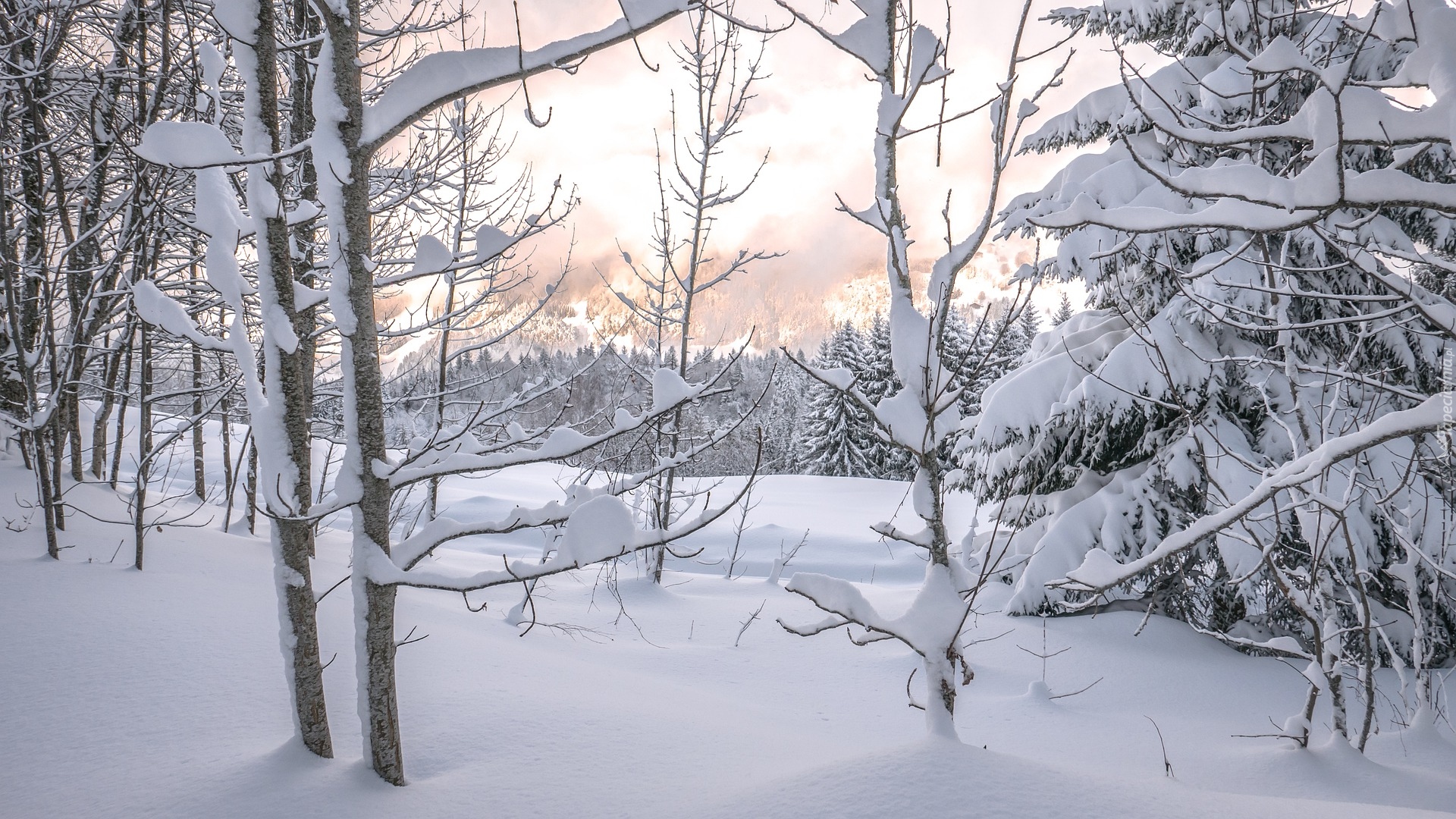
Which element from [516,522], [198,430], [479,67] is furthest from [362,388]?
[198,430]

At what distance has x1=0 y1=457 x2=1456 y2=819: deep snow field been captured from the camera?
5.91 ft

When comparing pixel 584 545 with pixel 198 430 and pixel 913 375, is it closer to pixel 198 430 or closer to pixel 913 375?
pixel 913 375

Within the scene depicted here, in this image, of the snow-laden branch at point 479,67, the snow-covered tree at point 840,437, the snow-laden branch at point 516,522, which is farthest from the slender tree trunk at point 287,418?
the snow-covered tree at point 840,437

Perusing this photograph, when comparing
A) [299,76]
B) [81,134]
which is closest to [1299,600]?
[299,76]

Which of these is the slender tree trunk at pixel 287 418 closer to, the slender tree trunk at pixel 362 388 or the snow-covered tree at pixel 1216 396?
the slender tree trunk at pixel 362 388

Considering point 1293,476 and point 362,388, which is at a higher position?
point 362,388

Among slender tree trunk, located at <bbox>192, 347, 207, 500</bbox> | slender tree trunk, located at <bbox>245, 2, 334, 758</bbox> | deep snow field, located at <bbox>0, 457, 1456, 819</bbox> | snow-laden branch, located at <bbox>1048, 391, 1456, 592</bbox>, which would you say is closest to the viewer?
snow-laden branch, located at <bbox>1048, 391, 1456, 592</bbox>

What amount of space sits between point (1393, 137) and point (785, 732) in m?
3.21

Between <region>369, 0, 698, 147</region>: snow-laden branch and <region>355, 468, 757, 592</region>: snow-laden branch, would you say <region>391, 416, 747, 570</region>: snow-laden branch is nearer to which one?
<region>355, 468, 757, 592</region>: snow-laden branch

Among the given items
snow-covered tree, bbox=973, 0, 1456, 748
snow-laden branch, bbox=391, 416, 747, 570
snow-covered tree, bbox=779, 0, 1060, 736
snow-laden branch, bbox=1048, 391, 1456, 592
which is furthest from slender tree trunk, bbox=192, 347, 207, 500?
snow-covered tree, bbox=973, 0, 1456, 748

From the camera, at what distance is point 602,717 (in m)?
2.74

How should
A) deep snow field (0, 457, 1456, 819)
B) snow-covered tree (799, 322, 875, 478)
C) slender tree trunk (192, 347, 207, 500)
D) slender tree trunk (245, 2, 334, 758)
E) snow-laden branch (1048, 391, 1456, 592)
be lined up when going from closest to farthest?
→ snow-laden branch (1048, 391, 1456, 592) → deep snow field (0, 457, 1456, 819) → slender tree trunk (245, 2, 334, 758) → slender tree trunk (192, 347, 207, 500) → snow-covered tree (799, 322, 875, 478)

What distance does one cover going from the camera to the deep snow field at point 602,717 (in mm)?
1803

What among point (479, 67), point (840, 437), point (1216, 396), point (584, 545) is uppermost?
point (479, 67)
